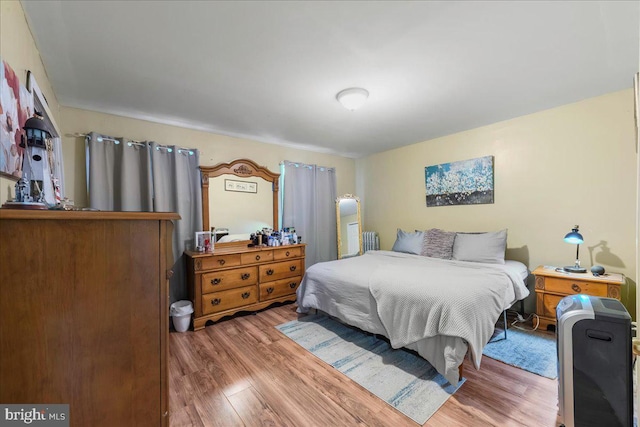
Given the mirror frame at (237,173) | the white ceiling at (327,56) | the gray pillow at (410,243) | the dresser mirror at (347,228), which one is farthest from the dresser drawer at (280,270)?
the white ceiling at (327,56)

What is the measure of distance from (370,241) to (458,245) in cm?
165

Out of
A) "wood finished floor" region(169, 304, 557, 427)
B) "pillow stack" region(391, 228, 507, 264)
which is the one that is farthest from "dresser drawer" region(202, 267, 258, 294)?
"pillow stack" region(391, 228, 507, 264)

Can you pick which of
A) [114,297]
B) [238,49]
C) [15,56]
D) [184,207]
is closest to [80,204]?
[184,207]

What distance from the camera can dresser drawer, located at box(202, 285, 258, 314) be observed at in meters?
2.77

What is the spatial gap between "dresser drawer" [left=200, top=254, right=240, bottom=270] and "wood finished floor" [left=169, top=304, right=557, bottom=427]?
0.82 m

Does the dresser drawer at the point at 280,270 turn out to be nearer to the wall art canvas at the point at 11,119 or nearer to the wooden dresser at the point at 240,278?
the wooden dresser at the point at 240,278

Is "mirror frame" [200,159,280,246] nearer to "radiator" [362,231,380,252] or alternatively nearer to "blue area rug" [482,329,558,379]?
"radiator" [362,231,380,252]

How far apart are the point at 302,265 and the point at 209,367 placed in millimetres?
1782

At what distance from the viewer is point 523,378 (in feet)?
5.97

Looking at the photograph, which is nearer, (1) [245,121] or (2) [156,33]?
(2) [156,33]

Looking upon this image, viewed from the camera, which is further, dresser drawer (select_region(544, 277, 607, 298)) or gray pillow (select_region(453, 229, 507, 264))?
gray pillow (select_region(453, 229, 507, 264))

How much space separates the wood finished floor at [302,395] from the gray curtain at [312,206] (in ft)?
6.63

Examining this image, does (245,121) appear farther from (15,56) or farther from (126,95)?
(15,56)

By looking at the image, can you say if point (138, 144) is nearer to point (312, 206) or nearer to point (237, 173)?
point (237, 173)
